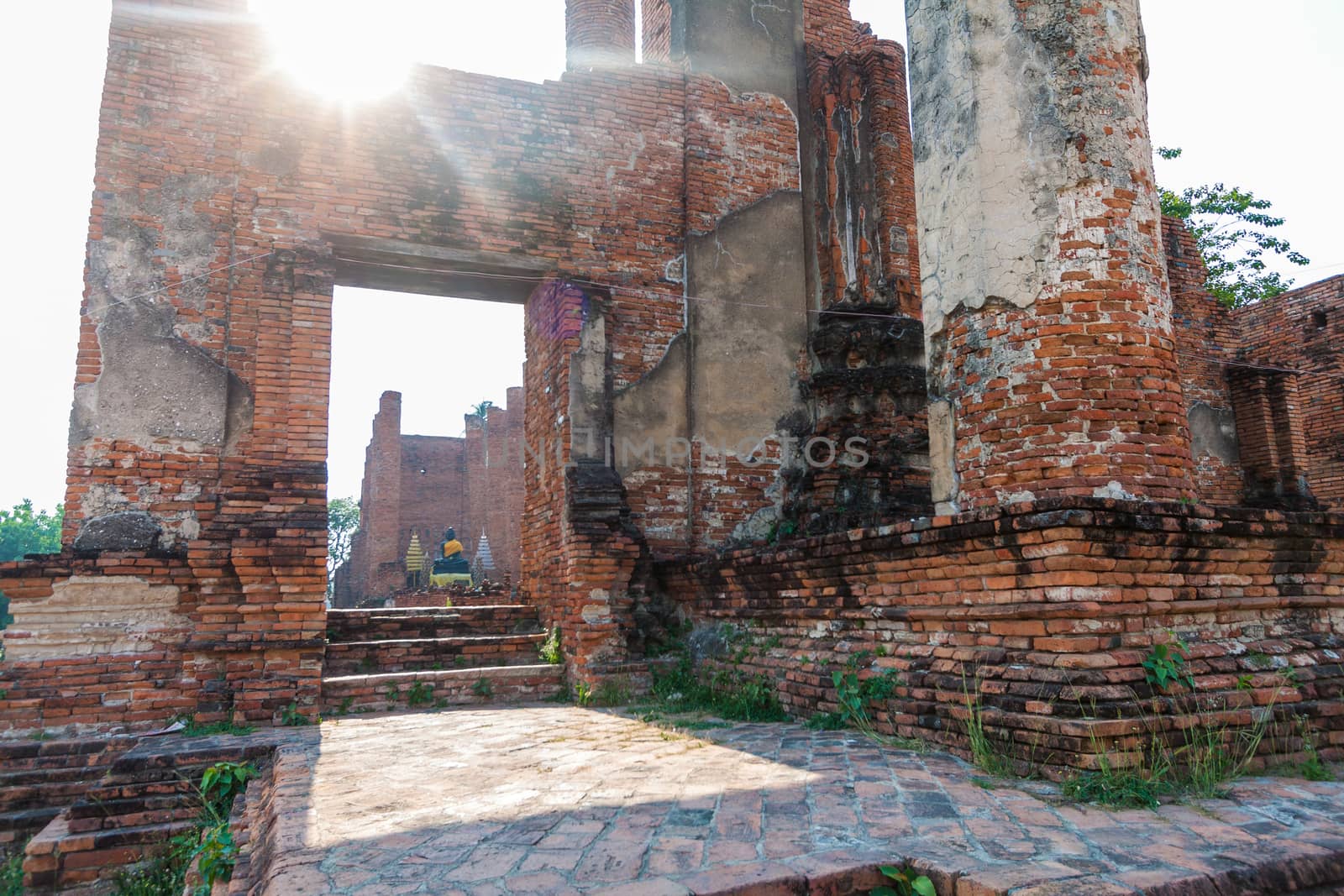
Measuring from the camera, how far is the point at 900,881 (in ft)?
8.54

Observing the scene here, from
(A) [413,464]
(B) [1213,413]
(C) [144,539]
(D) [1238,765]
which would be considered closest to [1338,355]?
(B) [1213,413]

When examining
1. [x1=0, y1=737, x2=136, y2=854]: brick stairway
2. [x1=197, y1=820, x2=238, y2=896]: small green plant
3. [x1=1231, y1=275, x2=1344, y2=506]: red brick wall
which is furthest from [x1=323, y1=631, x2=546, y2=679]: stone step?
[x1=1231, y1=275, x2=1344, y2=506]: red brick wall

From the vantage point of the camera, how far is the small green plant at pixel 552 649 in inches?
299

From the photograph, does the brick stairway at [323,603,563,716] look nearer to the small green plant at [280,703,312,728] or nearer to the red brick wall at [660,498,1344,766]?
the small green plant at [280,703,312,728]

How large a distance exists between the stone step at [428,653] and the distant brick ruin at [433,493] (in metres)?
15.2

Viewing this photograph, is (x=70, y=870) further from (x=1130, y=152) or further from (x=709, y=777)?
(x=1130, y=152)

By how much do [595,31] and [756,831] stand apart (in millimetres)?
9029

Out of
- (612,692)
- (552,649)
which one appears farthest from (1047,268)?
(552,649)

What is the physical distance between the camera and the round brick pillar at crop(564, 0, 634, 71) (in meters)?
9.81

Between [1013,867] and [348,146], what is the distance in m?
7.30

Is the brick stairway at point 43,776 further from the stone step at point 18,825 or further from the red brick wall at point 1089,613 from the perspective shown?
the red brick wall at point 1089,613

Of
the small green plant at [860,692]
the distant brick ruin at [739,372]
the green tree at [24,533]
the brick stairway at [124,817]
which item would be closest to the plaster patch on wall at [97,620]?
the distant brick ruin at [739,372]

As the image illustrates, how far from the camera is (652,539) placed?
8.09 metres

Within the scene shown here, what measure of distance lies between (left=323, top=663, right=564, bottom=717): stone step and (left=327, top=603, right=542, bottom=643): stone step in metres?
0.59
